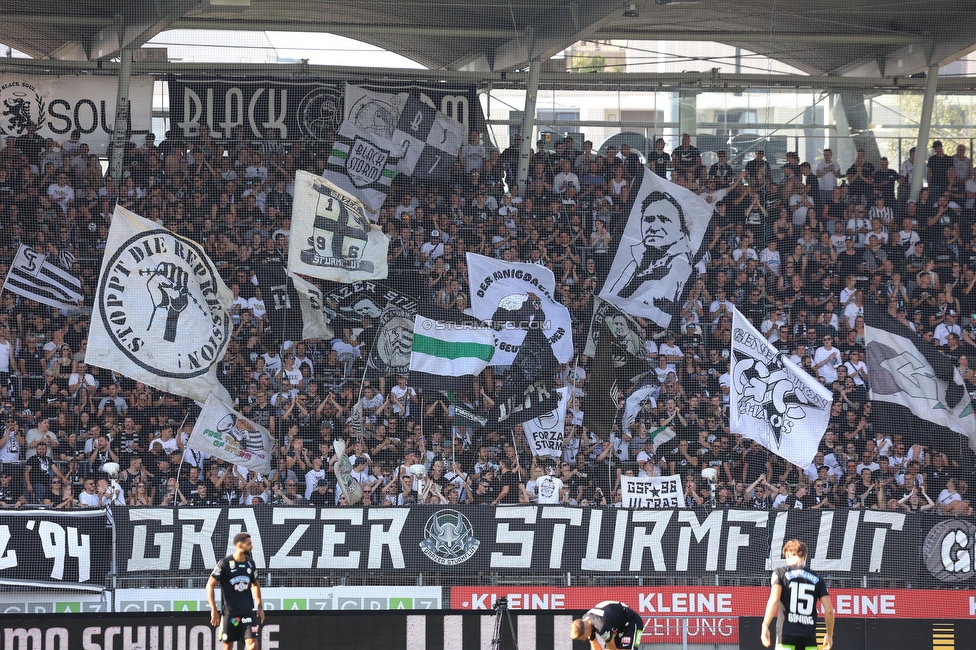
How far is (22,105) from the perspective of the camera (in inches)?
711

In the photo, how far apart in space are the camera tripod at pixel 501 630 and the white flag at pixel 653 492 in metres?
3.48

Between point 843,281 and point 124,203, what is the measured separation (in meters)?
9.77

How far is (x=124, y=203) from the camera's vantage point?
1688cm

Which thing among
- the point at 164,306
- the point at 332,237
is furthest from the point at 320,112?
the point at 164,306

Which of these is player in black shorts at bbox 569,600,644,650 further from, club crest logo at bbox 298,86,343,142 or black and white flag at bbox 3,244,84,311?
club crest logo at bbox 298,86,343,142

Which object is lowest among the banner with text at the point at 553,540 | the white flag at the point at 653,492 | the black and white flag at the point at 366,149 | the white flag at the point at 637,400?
the banner with text at the point at 553,540

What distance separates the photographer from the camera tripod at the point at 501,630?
11016 mm

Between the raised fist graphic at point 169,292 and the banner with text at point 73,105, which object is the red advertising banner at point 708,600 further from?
the banner with text at point 73,105

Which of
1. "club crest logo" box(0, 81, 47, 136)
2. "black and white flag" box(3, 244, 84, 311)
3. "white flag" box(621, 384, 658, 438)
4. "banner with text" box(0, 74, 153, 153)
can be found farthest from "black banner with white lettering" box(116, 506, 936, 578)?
"club crest logo" box(0, 81, 47, 136)

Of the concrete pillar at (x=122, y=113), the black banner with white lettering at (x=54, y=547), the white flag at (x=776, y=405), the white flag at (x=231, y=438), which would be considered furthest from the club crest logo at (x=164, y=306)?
the white flag at (x=776, y=405)

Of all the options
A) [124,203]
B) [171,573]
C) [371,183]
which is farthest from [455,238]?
[171,573]

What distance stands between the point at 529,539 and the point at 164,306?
16.9ft

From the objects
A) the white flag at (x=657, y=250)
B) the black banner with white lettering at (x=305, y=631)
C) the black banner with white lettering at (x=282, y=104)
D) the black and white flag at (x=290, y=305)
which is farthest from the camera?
the black banner with white lettering at (x=282, y=104)

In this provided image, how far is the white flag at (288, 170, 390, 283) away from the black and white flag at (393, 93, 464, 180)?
237 centimetres
